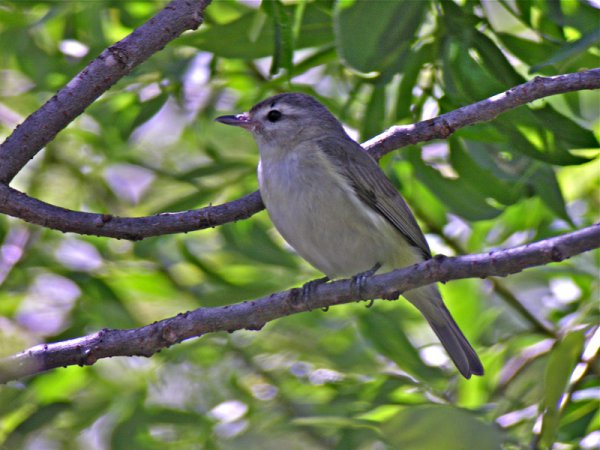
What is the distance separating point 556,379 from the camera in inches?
127

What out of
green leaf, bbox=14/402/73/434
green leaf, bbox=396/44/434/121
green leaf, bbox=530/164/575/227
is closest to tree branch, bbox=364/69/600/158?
green leaf, bbox=396/44/434/121

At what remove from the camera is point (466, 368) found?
154 inches

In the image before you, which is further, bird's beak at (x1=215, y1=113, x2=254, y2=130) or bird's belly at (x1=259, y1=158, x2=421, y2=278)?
bird's beak at (x1=215, y1=113, x2=254, y2=130)

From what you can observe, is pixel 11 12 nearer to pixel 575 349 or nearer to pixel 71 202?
pixel 71 202

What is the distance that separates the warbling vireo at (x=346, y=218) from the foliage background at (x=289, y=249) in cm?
13

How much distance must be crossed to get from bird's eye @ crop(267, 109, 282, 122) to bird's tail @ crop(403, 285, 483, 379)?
45.1 inches

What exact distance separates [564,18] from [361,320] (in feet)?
4.93

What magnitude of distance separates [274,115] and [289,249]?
71 centimetres

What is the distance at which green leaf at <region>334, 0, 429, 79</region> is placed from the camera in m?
3.23

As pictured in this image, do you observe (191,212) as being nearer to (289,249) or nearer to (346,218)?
(346,218)

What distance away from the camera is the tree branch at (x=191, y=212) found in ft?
9.45

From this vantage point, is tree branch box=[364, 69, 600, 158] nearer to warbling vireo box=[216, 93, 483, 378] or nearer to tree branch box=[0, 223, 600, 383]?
warbling vireo box=[216, 93, 483, 378]

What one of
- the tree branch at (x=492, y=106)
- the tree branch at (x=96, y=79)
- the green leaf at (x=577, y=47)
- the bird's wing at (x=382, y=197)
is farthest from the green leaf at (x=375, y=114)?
the tree branch at (x=96, y=79)

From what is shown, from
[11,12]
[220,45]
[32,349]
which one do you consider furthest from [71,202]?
[32,349]
